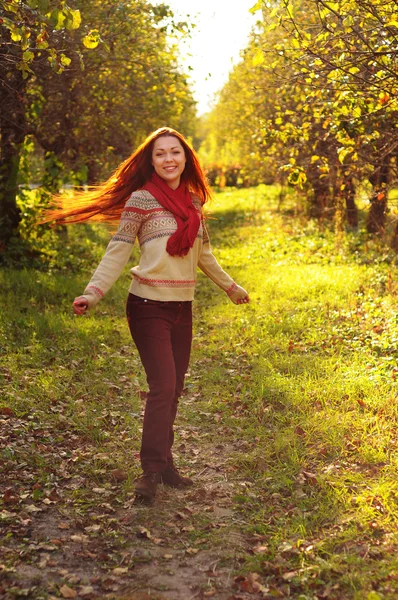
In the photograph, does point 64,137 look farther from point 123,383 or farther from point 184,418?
point 184,418

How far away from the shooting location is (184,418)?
Result: 6426 millimetres

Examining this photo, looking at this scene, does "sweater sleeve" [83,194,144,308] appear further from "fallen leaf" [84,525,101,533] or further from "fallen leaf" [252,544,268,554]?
"fallen leaf" [252,544,268,554]

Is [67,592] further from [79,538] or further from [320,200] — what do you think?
[320,200]

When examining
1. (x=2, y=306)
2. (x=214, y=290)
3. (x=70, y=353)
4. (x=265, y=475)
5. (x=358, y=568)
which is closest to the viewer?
(x=358, y=568)

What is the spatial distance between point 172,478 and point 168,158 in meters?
2.19

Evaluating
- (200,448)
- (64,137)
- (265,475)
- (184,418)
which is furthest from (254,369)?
(64,137)

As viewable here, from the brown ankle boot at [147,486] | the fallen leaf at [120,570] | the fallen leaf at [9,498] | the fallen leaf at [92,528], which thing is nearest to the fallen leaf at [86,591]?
the fallen leaf at [120,570]

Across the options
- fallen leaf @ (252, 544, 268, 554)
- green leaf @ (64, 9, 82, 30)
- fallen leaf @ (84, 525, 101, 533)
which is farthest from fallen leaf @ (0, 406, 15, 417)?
green leaf @ (64, 9, 82, 30)

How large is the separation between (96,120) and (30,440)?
9781mm

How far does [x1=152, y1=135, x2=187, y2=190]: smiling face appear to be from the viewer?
15.1 ft

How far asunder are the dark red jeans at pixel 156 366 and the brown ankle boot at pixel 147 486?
0.17 ft

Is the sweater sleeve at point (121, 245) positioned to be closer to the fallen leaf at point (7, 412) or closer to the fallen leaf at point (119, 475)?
the fallen leaf at point (119, 475)

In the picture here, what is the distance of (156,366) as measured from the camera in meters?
4.43

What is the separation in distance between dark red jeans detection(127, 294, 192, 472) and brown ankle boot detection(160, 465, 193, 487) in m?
0.40
